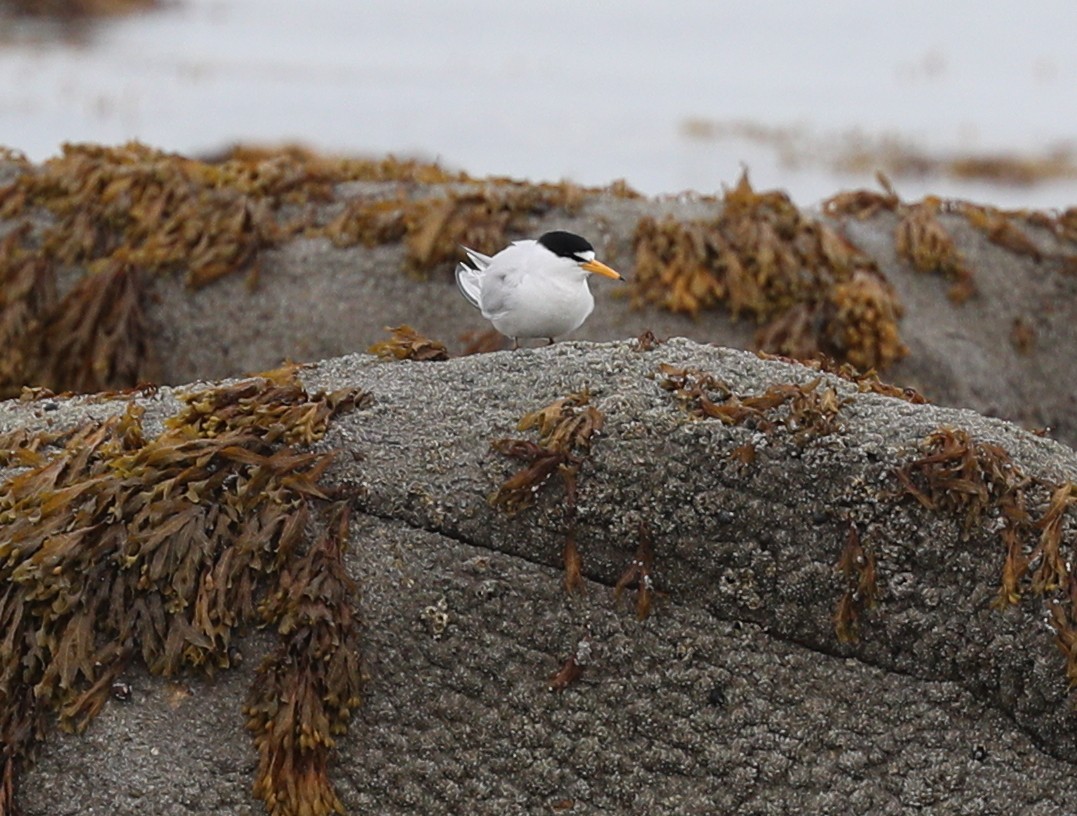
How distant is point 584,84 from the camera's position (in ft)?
78.1

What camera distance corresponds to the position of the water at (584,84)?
60.9ft

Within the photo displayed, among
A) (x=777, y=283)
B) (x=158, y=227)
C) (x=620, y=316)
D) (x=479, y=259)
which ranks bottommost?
(x=620, y=316)

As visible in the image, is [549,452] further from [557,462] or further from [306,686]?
[306,686]

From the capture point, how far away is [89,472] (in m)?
4.65

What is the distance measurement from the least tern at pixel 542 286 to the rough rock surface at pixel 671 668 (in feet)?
3.39

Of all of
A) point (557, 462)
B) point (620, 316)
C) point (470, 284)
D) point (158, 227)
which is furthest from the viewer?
point (158, 227)

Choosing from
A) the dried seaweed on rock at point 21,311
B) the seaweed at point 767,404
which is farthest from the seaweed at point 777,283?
the seaweed at point 767,404

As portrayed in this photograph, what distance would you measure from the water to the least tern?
422 inches

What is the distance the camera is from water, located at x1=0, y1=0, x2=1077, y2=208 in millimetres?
18562

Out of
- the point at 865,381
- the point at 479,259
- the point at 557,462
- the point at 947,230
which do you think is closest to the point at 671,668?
the point at 557,462

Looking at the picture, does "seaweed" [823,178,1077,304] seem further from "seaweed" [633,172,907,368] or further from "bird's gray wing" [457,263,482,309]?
"bird's gray wing" [457,263,482,309]

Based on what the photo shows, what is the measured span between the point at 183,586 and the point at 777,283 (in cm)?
552

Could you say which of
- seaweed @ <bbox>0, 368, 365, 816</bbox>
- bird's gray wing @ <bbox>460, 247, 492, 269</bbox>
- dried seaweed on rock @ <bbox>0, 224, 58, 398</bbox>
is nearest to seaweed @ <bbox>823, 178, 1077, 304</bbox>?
bird's gray wing @ <bbox>460, 247, 492, 269</bbox>

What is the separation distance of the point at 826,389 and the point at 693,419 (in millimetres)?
491
